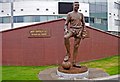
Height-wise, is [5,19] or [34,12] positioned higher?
[34,12]

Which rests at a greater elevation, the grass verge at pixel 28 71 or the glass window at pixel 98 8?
the glass window at pixel 98 8

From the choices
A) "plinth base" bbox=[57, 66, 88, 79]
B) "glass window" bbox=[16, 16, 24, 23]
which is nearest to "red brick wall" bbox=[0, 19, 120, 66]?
"plinth base" bbox=[57, 66, 88, 79]

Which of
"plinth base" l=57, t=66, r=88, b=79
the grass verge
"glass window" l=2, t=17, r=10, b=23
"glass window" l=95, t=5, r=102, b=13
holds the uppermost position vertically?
"glass window" l=95, t=5, r=102, b=13

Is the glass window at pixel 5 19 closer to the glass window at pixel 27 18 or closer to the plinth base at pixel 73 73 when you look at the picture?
the glass window at pixel 27 18

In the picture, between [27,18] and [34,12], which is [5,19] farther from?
[34,12]

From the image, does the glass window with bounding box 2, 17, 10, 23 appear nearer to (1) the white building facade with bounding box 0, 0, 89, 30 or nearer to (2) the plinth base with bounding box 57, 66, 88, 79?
(1) the white building facade with bounding box 0, 0, 89, 30

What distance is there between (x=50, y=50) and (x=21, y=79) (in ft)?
16.7

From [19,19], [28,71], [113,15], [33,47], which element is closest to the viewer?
[28,71]

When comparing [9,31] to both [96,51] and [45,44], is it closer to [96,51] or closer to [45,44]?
[45,44]

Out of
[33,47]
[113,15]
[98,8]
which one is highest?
[98,8]

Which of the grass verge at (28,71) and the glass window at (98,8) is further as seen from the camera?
the glass window at (98,8)

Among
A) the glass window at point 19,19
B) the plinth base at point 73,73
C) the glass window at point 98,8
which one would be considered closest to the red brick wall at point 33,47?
the plinth base at point 73,73

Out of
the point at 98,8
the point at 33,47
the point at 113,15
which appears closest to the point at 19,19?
the point at 98,8

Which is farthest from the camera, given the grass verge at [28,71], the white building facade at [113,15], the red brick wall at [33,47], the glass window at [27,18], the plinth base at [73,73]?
the white building facade at [113,15]
